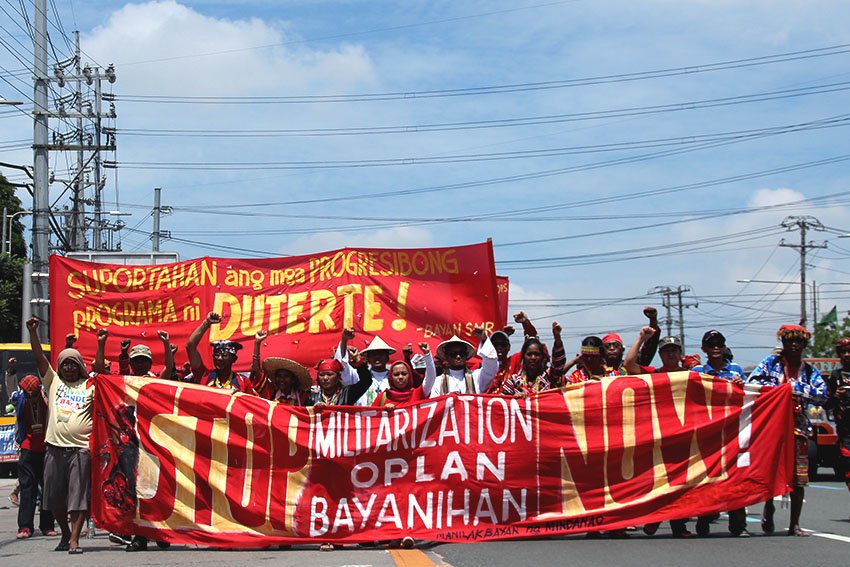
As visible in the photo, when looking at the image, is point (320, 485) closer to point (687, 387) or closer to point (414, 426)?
point (414, 426)

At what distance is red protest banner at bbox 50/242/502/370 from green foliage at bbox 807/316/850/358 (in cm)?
4469

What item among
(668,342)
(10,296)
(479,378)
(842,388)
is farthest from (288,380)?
(10,296)

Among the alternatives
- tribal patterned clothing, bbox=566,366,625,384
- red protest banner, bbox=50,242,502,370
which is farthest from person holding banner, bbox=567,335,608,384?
red protest banner, bbox=50,242,502,370

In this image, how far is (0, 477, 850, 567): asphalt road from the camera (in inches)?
267

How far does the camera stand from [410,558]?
7020mm

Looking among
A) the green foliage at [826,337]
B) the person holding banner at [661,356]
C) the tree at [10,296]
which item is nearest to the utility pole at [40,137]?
the tree at [10,296]

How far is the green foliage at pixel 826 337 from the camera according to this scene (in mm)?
51219

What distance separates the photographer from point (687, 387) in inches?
322

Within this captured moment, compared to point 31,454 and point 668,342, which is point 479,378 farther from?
point 31,454

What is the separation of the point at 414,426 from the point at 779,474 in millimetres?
3129

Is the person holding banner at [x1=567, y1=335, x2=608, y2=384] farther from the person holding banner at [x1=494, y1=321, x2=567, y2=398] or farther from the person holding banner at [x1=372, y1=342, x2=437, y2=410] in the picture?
the person holding banner at [x1=372, y1=342, x2=437, y2=410]

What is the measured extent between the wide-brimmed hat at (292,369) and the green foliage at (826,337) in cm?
4774

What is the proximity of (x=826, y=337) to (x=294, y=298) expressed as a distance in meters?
48.6

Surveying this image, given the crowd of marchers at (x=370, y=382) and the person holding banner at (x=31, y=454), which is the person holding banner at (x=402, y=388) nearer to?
the crowd of marchers at (x=370, y=382)
